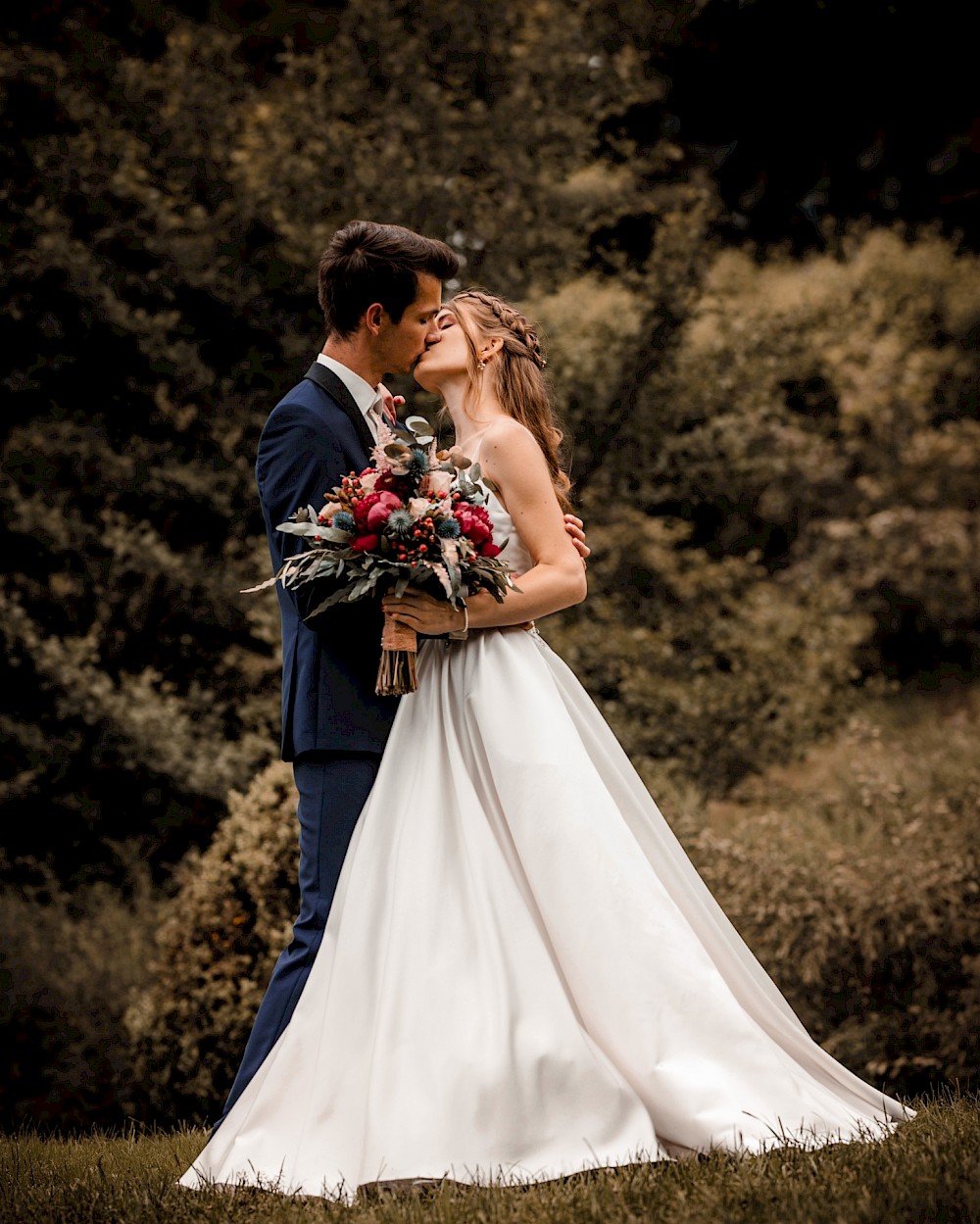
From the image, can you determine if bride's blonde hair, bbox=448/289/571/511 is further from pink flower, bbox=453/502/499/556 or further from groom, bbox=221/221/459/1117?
pink flower, bbox=453/502/499/556

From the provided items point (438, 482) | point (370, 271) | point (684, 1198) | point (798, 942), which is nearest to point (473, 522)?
point (438, 482)

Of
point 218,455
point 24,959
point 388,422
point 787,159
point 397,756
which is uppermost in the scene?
point 787,159

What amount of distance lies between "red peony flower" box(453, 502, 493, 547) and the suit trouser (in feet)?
2.22

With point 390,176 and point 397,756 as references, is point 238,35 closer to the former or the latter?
point 390,176

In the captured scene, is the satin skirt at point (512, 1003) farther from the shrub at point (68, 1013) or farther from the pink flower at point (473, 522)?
the shrub at point (68, 1013)

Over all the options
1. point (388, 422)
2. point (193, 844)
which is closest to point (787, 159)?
point (388, 422)

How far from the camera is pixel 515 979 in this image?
3.16m

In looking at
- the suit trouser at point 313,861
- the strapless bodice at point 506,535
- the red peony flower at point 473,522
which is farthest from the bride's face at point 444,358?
the suit trouser at point 313,861

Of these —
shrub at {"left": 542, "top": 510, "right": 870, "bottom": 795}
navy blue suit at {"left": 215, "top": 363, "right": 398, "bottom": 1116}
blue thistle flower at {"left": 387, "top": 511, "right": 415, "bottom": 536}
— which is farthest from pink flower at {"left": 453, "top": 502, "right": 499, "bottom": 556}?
shrub at {"left": 542, "top": 510, "right": 870, "bottom": 795}

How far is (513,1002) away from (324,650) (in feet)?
3.45

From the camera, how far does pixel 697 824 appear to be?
24.9 ft

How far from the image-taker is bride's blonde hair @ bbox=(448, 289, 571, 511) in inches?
156

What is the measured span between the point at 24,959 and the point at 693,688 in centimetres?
510

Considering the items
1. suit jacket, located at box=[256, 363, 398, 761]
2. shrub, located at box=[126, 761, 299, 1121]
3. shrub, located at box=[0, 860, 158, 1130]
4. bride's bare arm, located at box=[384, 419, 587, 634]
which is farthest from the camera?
shrub, located at box=[0, 860, 158, 1130]
